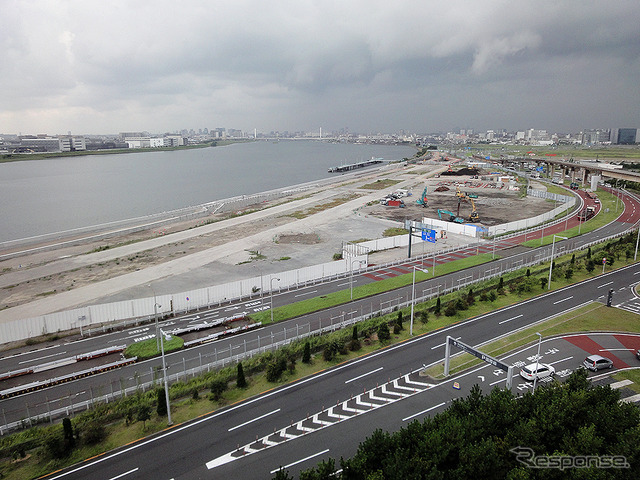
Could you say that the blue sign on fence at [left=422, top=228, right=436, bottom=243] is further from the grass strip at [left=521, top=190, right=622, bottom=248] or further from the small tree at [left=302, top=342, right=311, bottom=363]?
the small tree at [left=302, top=342, right=311, bottom=363]

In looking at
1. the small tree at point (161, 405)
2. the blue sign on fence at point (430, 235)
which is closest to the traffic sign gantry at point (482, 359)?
the small tree at point (161, 405)

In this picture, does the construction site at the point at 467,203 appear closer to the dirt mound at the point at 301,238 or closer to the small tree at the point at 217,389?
the dirt mound at the point at 301,238

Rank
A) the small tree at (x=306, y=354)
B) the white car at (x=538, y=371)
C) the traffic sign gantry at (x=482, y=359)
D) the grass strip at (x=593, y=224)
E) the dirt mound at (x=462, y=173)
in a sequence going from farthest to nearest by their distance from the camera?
1. the dirt mound at (x=462, y=173)
2. the grass strip at (x=593, y=224)
3. the small tree at (x=306, y=354)
4. the white car at (x=538, y=371)
5. the traffic sign gantry at (x=482, y=359)

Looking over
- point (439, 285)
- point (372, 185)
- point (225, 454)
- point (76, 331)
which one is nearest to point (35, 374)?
point (76, 331)

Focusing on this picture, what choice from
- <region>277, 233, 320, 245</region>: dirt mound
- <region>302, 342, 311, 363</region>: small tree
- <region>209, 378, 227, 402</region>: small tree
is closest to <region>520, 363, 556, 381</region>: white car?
<region>302, 342, 311, 363</region>: small tree

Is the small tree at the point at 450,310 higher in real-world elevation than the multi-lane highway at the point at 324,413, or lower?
higher

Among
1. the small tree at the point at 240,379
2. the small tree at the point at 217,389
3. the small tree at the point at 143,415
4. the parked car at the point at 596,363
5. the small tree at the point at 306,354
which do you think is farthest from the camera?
the small tree at the point at 306,354

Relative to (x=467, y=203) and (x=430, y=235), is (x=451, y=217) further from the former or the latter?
(x=467, y=203)
